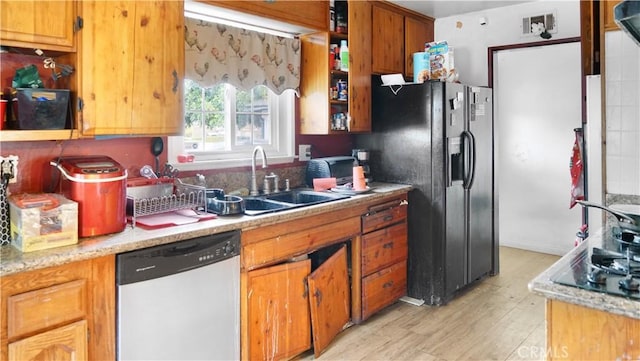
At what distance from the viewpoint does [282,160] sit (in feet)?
11.3

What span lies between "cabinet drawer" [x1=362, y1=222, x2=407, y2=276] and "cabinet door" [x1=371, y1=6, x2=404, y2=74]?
128 cm

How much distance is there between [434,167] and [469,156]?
0.39m

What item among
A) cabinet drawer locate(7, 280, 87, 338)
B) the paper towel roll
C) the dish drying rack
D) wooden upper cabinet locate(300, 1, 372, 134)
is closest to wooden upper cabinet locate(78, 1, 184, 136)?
the dish drying rack

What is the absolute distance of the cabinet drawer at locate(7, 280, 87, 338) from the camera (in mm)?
1601

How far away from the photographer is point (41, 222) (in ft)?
5.75

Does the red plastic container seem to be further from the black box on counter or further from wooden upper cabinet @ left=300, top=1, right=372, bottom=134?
wooden upper cabinet @ left=300, top=1, right=372, bottom=134

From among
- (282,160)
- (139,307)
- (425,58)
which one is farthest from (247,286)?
(425,58)

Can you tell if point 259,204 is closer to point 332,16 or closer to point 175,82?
point 175,82

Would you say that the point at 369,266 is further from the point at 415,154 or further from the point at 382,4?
the point at 382,4

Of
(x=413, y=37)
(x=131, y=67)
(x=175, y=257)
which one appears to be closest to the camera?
(x=175, y=257)

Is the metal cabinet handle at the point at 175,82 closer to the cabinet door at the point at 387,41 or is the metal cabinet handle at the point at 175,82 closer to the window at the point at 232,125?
the window at the point at 232,125

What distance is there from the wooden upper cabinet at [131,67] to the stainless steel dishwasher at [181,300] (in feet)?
2.02

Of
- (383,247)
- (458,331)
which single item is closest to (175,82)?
(383,247)

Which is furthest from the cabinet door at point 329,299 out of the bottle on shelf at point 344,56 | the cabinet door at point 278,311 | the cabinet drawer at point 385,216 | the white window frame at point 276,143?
the bottle on shelf at point 344,56
